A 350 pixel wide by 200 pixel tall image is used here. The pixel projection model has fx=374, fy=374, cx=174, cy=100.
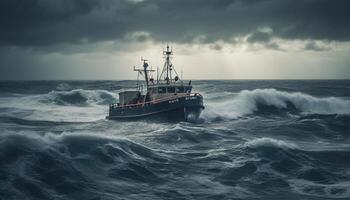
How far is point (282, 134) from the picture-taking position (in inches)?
1056

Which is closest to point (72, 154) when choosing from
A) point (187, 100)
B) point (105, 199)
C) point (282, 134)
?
point (105, 199)

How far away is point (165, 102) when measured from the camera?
34656 mm

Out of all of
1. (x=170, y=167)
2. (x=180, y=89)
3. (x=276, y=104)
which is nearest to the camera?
(x=170, y=167)

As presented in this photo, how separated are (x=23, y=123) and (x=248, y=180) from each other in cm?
2749

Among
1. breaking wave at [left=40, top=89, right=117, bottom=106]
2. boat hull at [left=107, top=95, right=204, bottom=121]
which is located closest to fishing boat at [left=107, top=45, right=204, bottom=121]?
boat hull at [left=107, top=95, right=204, bottom=121]

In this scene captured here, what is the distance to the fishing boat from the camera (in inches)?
1352

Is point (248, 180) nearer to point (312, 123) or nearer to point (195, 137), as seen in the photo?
point (195, 137)

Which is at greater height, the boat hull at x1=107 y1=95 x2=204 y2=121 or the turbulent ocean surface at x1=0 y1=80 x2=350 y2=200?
the boat hull at x1=107 y1=95 x2=204 y2=121

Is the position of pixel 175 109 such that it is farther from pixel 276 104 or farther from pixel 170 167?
pixel 276 104

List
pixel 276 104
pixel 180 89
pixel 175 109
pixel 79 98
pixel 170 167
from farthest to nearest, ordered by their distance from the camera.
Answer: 1. pixel 79 98
2. pixel 276 104
3. pixel 180 89
4. pixel 175 109
5. pixel 170 167

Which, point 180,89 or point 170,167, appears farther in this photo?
point 180,89

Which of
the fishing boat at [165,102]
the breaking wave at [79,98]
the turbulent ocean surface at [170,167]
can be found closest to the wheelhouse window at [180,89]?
the fishing boat at [165,102]

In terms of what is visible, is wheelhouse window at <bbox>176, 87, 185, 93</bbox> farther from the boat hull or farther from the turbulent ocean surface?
the turbulent ocean surface

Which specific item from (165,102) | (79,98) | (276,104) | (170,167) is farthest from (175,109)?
(79,98)
